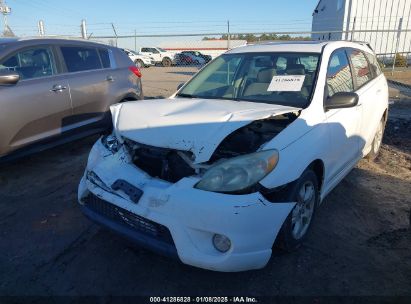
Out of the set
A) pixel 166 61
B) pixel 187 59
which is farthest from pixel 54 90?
pixel 166 61

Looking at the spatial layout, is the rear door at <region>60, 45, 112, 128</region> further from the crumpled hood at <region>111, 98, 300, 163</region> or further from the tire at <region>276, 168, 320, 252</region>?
the tire at <region>276, 168, 320, 252</region>

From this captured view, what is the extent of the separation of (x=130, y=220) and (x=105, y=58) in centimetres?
399

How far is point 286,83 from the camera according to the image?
11.6 feet

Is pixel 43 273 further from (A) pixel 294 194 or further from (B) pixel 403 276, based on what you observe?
(B) pixel 403 276

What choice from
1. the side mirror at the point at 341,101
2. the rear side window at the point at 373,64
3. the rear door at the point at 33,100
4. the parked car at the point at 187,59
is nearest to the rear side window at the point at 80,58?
the rear door at the point at 33,100

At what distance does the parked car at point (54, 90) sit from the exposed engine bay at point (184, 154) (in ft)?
6.69

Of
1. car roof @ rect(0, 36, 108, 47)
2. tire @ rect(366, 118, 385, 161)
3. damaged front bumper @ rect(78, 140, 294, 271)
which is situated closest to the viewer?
damaged front bumper @ rect(78, 140, 294, 271)

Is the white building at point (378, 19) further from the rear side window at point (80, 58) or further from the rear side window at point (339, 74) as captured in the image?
the rear side window at point (339, 74)

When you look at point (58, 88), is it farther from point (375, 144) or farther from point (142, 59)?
point (142, 59)

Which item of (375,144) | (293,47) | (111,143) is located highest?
(293,47)

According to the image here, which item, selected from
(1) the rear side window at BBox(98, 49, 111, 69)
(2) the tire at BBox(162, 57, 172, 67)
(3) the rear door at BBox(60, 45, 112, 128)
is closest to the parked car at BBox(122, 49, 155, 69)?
(2) the tire at BBox(162, 57, 172, 67)

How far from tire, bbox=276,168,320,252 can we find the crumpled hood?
607mm

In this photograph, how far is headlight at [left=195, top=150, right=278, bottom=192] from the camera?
2.36m

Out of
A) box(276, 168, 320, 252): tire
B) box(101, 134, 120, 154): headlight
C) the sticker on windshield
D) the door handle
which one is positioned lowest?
box(276, 168, 320, 252): tire
